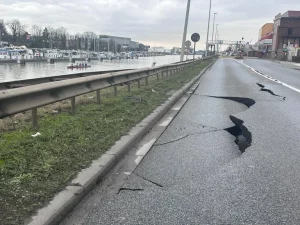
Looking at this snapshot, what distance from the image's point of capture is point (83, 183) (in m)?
3.44

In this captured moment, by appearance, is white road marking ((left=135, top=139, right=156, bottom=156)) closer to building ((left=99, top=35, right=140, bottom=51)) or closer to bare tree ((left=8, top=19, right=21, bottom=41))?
bare tree ((left=8, top=19, right=21, bottom=41))

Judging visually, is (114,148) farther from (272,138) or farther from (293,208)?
(272,138)

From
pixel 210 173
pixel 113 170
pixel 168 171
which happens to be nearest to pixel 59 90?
pixel 113 170

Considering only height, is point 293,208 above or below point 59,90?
below

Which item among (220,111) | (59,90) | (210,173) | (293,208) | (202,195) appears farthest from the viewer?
(220,111)

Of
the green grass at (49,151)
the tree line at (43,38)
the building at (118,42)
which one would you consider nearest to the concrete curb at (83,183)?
the green grass at (49,151)

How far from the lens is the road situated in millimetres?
3076

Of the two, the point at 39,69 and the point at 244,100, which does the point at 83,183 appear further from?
the point at 39,69

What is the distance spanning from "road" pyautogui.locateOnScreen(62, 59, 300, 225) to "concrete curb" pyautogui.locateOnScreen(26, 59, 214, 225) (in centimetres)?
9

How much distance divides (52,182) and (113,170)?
39.6 inches

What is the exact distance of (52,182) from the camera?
336 centimetres

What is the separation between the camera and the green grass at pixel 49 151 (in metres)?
2.98

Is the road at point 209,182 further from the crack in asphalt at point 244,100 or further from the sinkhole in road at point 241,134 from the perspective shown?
the crack in asphalt at point 244,100

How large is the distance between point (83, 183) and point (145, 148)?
1.91m
